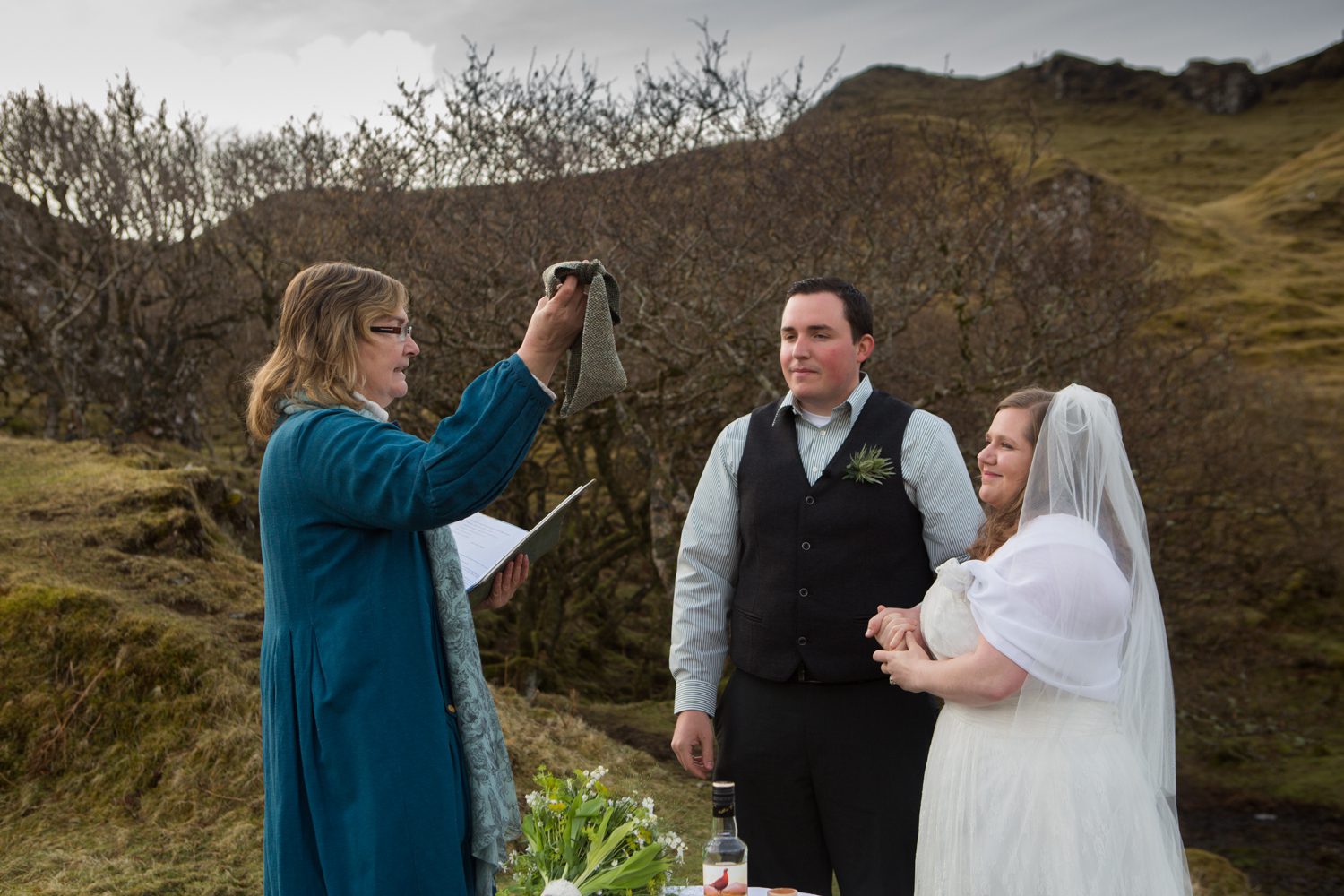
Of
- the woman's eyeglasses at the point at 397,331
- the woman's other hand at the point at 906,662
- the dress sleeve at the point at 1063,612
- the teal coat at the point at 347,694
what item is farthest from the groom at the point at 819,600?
the woman's eyeglasses at the point at 397,331

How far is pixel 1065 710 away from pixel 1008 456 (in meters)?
0.65

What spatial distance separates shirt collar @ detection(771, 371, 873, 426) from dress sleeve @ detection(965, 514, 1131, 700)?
2.87 ft

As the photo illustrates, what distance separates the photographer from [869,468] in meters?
3.32

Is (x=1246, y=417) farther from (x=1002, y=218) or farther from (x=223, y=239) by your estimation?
(x=223, y=239)

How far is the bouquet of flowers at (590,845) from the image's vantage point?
2.41m

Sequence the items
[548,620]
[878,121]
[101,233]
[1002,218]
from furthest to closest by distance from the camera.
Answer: [101,233] → [878,121] → [548,620] → [1002,218]

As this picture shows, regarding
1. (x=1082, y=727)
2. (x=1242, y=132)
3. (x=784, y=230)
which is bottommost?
(x=1082, y=727)

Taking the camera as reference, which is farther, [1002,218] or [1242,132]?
[1242,132]

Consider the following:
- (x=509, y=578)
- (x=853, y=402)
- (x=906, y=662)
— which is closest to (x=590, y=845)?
(x=509, y=578)

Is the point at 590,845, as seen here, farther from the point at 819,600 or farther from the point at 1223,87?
the point at 1223,87

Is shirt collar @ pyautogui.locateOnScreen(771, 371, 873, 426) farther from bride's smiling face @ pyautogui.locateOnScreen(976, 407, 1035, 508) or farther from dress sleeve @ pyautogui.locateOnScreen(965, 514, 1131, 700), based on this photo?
dress sleeve @ pyautogui.locateOnScreen(965, 514, 1131, 700)

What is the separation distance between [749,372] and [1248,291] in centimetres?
3783

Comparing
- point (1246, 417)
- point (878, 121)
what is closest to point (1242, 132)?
point (1246, 417)

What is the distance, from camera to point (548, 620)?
1071cm
